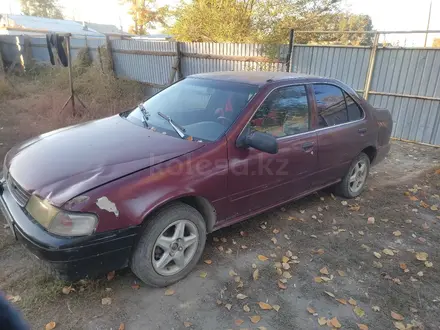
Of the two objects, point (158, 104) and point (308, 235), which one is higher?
point (158, 104)

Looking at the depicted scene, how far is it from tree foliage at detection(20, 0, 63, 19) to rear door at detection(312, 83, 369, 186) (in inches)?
2767

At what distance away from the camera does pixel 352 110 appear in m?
4.12

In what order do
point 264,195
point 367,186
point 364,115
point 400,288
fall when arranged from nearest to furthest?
1. point 400,288
2. point 264,195
3. point 364,115
4. point 367,186

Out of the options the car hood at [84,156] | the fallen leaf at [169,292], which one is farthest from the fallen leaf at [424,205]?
the fallen leaf at [169,292]

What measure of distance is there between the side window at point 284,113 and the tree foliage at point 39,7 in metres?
70.4

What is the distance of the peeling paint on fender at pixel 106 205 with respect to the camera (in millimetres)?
2143

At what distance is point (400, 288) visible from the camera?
9.19 feet

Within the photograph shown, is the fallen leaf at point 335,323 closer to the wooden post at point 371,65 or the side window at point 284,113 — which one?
the side window at point 284,113

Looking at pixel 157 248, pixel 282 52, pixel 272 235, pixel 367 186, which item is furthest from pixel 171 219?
pixel 282 52

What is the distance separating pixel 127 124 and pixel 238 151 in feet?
3.99

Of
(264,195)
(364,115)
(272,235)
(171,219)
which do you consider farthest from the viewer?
(364,115)

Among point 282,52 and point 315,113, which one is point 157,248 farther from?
point 282,52

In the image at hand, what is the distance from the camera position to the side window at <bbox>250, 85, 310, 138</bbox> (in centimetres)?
309

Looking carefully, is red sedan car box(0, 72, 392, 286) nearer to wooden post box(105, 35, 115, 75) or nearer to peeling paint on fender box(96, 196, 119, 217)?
peeling paint on fender box(96, 196, 119, 217)
